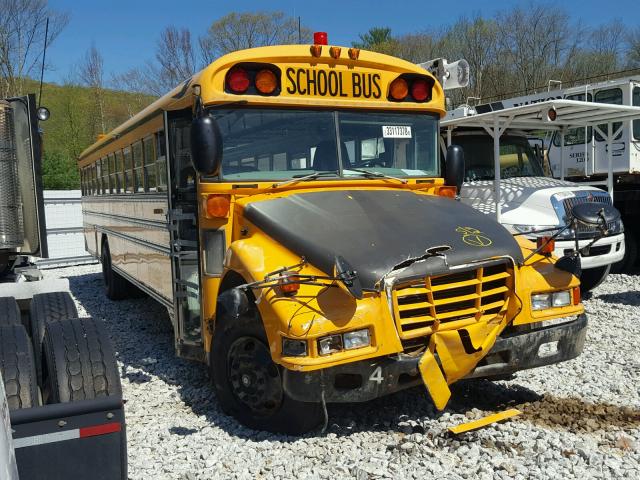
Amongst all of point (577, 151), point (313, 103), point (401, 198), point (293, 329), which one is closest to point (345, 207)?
point (401, 198)

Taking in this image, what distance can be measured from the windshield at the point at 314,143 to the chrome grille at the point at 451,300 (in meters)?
1.27

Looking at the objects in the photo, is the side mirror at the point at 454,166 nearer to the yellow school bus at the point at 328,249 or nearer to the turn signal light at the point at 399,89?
the yellow school bus at the point at 328,249

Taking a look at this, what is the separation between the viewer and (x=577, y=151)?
10914 millimetres

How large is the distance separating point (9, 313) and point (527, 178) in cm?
699

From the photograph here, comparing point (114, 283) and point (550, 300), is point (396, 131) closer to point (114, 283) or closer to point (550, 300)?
point (550, 300)

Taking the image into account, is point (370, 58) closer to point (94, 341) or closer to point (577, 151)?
point (94, 341)

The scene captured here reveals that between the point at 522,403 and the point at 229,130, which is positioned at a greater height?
the point at 229,130

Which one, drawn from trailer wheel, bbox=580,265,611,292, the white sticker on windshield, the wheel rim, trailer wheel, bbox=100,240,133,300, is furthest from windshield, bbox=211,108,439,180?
trailer wheel, bbox=100,240,133,300

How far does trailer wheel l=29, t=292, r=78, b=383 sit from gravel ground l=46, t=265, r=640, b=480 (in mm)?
864

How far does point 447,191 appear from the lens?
4934mm

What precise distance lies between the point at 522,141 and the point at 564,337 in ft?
18.4

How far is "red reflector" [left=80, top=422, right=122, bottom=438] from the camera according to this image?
7.77ft

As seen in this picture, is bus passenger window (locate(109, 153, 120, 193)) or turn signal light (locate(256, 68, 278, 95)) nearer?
turn signal light (locate(256, 68, 278, 95))

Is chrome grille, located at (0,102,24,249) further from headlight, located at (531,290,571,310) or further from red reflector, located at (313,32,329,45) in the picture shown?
headlight, located at (531,290,571,310)
